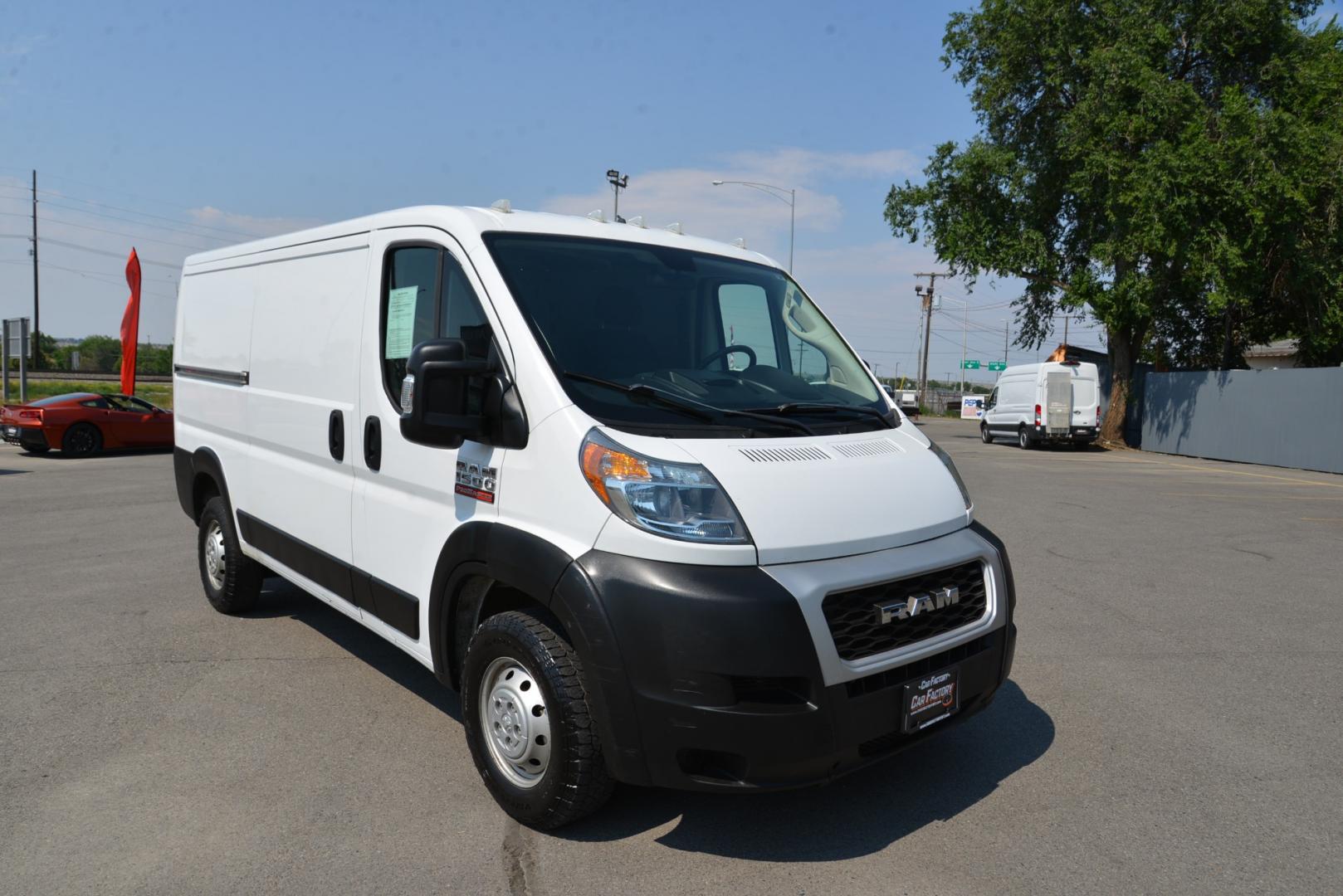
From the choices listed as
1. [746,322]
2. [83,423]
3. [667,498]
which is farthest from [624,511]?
[83,423]

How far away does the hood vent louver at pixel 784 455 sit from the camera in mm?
3221

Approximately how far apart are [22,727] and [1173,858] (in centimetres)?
466

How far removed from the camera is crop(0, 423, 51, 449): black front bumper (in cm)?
1775

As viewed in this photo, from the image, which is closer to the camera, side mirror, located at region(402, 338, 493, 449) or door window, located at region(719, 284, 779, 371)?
side mirror, located at region(402, 338, 493, 449)

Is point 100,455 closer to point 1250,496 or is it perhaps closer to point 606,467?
point 606,467

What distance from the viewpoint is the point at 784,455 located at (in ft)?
10.8

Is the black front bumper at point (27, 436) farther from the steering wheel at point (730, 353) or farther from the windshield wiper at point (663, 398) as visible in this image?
the windshield wiper at point (663, 398)

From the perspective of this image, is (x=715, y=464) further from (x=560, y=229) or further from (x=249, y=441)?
(x=249, y=441)

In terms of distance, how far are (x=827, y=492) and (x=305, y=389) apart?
2.77 metres

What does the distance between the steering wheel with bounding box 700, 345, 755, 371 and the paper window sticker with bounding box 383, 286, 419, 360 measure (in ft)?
3.96

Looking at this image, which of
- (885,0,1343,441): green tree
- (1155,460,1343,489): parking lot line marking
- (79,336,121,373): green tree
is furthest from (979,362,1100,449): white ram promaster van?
(79,336,121,373): green tree

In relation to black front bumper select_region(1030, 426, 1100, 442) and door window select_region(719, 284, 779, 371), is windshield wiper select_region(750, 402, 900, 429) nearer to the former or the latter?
door window select_region(719, 284, 779, 371)

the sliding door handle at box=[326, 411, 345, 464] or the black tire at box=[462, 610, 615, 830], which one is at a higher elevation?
the sliding door handle at box=[326, 411, 345, 464]

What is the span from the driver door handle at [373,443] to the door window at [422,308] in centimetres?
16
